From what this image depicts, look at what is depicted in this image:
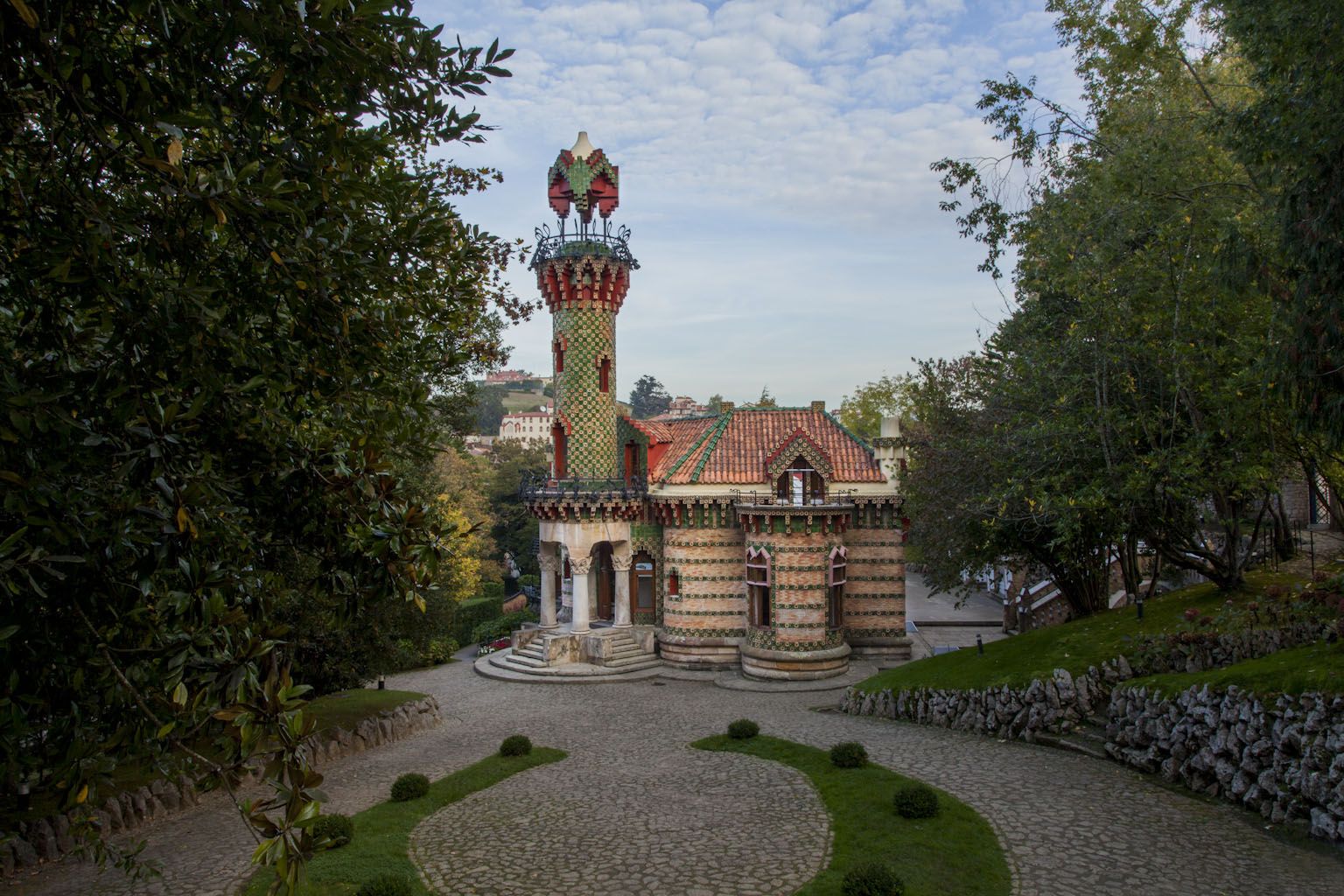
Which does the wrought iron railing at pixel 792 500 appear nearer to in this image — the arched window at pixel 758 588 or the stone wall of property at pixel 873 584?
the stone wall of property at pixel 873 584

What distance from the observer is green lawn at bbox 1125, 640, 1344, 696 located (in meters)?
12.3

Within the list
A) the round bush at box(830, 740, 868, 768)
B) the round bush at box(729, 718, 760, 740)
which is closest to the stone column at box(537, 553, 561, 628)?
the round bush at box(729, 718, 760, 740)

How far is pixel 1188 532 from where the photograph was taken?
18312mm

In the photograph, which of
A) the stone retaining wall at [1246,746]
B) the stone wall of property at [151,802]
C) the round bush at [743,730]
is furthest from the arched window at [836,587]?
the stone wall of property at [151,802]

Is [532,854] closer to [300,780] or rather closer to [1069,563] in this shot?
[300,780]

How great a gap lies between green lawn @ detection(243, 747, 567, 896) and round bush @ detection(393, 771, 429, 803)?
117 millimetres

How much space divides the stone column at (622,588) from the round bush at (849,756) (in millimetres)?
13384

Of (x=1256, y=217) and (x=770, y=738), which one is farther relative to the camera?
(x=770, y=738)

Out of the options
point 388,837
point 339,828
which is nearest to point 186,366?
point 339,828

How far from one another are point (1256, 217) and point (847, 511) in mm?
14328

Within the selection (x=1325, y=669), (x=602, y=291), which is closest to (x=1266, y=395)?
(x=1325, y=669)

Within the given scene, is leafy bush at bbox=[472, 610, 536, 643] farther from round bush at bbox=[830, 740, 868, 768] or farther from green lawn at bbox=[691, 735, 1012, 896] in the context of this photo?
green lawn at bbox=[691, 735, 1012, 896]

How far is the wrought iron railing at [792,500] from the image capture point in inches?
1062

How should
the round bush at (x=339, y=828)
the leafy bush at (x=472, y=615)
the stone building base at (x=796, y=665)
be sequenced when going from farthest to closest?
the leafy bush at (x=472, y=615)
the stone building base at (x=796, y=665)
the round bush at (x=339, y=828)
